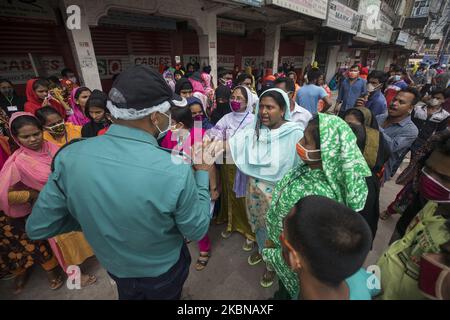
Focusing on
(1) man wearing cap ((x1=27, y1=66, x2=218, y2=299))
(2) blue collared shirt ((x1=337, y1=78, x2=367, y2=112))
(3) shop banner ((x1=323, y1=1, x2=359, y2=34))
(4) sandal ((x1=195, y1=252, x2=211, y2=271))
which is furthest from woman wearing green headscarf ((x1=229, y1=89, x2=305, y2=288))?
(3) shop banner ((x1=323, y1=1, x2=359, y2=34))

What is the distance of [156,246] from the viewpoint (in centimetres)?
117

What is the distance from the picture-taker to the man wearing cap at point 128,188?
3.16ft

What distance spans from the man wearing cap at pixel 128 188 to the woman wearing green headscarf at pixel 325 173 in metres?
0.62

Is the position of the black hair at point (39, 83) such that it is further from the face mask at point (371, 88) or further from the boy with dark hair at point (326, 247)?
the face mask at point (371, 88)

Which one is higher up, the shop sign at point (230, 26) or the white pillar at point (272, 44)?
the shop sign at point (230, 26)

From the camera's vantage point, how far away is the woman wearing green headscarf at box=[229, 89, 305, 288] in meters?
1.97

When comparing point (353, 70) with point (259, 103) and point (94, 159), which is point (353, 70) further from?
point (94, 159)

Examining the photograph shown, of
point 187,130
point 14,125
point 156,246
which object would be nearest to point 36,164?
point 14,125

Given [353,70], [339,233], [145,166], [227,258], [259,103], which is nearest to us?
[339,233]

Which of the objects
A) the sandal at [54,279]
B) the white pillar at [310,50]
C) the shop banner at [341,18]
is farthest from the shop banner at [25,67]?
the white pillar at [310,50]

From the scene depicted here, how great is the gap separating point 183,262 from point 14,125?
6.15 feet

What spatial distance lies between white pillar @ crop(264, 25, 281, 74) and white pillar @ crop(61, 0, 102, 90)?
8916 millimetres

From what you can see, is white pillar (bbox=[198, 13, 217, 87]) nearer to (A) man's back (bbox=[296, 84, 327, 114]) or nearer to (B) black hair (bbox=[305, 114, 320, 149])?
(A) man's back (bbox=[296, 84, 327, 114])

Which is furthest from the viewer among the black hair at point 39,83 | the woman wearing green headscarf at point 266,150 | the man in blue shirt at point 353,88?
the man in blue shirt at point 353,88
